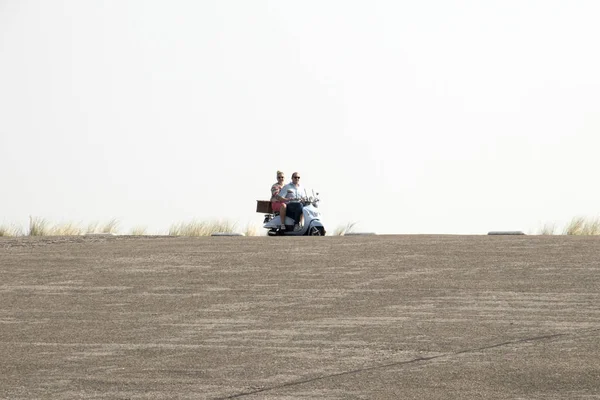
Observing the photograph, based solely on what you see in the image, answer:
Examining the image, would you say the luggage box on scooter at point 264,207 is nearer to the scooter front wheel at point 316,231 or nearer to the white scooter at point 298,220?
the white scooter at point 298,220

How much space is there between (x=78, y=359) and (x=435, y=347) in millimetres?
3321

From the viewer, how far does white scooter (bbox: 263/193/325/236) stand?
2512cm

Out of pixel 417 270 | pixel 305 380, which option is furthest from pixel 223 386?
pixel 417 270

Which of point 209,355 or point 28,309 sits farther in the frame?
point 28,309

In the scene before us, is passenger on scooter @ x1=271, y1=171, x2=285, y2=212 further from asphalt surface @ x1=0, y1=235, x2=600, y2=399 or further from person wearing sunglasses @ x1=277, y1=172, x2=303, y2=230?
asphalt surface @ x1=0, y1=235, x2=600, y2=399

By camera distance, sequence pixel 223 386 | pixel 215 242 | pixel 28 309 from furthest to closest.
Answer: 1. pixel 215 242
2. pixel 28 309
3. pixel 223 386

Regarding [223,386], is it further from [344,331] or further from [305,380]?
[344,331]

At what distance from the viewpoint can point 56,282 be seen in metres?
16.4

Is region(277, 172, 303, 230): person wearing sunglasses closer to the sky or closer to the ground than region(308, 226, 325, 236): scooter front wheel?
closer to the sky

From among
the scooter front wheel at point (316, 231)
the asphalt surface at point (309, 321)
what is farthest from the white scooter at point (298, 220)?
the asphalt surface at point (309, 321)

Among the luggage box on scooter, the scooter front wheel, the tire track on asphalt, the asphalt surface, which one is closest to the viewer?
the tire track on asphalt

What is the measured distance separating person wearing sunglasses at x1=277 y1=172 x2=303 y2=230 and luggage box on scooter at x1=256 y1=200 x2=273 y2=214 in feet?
1.81

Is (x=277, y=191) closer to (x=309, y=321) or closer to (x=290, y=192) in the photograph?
(x=290, y=192)

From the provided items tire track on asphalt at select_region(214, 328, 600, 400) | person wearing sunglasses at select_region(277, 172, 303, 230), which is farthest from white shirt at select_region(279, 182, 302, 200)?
tire track on asphalt at select_region(214, 328, 600, 400)
